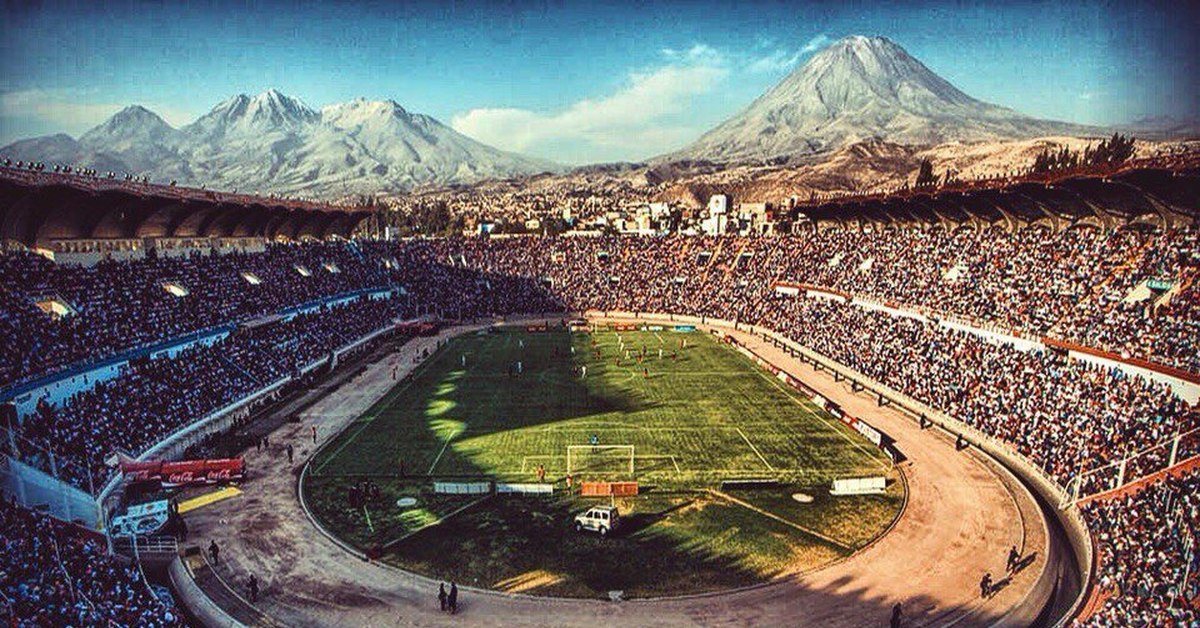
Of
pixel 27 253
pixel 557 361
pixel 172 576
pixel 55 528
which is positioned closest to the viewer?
pixel 55 528

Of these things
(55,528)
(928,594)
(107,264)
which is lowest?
(928,594)

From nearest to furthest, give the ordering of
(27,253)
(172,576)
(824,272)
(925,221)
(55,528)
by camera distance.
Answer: (55,528) → (172,576) → (27,253) → (925,221) → (824,272)

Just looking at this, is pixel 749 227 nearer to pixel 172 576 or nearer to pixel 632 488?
pixel 632 488

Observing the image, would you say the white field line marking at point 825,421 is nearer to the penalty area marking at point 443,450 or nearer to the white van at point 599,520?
the white van at point 599,520

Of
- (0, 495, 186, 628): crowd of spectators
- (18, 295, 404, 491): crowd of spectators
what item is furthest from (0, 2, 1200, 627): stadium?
(18, 295, 404, 491): crowd of spectators

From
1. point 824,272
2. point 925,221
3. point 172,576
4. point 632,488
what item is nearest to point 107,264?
point 172,576

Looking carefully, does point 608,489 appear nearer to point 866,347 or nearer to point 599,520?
point 599,520

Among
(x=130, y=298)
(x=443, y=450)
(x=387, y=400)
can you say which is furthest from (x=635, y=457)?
(x=130, y=298)

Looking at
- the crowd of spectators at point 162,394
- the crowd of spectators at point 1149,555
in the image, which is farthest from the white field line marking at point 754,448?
the crowd of spectators at point 162,394
